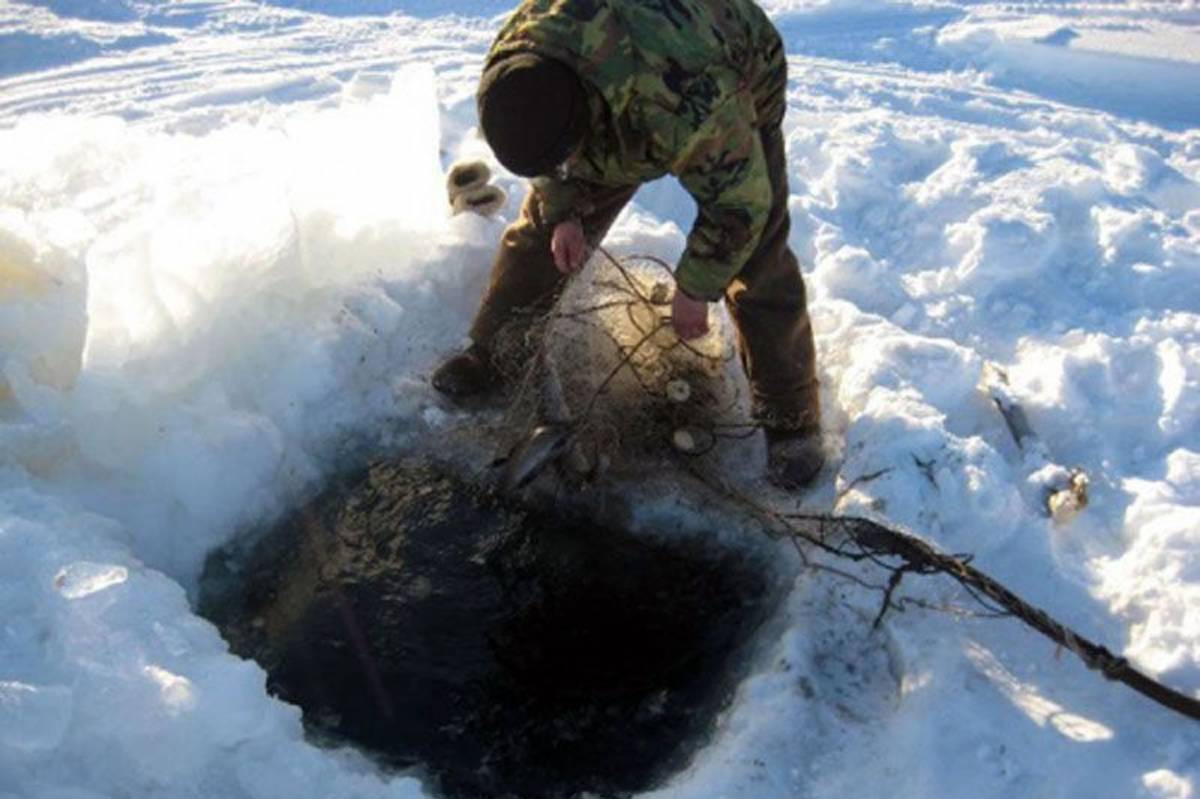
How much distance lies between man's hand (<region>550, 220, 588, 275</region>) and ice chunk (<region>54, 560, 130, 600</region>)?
1.66 metres

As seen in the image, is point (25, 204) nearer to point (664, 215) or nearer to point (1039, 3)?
point (664, 215)

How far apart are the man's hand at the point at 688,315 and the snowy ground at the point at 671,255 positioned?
2.55 feet

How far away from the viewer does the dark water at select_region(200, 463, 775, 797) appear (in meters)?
2.63

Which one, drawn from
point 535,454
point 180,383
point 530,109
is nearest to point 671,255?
point 535,454

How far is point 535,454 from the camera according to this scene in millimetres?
3182

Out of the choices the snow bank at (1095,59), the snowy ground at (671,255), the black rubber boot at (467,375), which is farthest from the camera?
the snow bank at (1095,59)

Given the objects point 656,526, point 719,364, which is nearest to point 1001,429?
point 719,364

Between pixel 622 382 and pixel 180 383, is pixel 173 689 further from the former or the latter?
pixel 622 382

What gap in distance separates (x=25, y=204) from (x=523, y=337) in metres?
2.24

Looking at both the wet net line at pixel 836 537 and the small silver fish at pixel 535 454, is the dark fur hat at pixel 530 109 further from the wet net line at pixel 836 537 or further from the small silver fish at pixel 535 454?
the small silver fish at pixel 535 454

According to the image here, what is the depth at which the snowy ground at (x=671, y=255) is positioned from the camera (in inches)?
92.7

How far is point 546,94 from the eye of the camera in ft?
8.08

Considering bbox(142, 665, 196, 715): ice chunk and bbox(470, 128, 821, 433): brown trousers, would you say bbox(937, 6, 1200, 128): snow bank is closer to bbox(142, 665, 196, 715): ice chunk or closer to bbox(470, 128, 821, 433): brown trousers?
→ bbox(470, 128, 821, 433): brown trousers

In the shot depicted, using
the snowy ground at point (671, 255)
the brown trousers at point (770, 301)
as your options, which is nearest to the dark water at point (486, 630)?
the snowy ground at point (671, 255)
